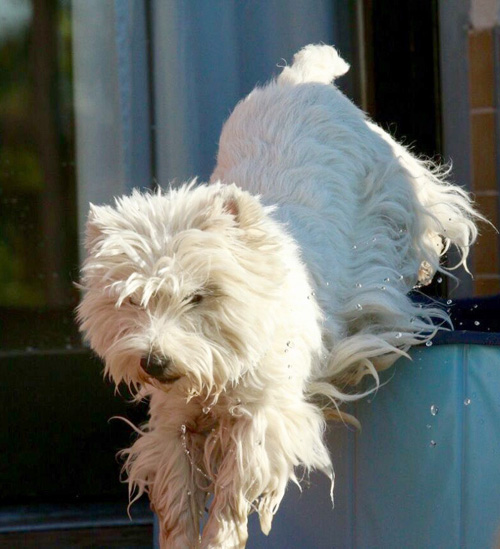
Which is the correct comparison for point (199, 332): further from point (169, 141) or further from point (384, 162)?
point (169, 141)

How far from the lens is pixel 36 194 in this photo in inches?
155

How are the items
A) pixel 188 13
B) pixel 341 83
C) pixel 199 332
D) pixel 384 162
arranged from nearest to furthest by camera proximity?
pixel 199 332 < pixel 384 162 < pixel 188 13 < pixel 341 83

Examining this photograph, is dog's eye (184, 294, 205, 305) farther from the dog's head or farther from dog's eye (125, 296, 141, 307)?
dog's eye (125, 296, 141, 307)

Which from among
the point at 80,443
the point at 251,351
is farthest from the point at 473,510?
the point at 80,443

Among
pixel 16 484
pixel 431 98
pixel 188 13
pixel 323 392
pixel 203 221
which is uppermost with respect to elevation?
pixel 188 13

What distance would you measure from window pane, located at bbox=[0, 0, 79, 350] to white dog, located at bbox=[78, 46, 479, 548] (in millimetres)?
929

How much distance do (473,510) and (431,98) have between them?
209cm

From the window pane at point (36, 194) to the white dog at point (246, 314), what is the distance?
0.93 metres

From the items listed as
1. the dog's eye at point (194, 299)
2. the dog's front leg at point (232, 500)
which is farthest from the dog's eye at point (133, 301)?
the dog's front leg at point (232, 500)

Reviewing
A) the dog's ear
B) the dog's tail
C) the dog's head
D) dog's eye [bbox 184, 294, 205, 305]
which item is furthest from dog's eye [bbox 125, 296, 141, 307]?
the dog's tail

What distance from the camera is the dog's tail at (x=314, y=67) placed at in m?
3.54

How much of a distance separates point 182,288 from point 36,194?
1859 mm

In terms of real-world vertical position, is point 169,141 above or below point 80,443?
above

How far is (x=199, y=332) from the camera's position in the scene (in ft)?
7.45
